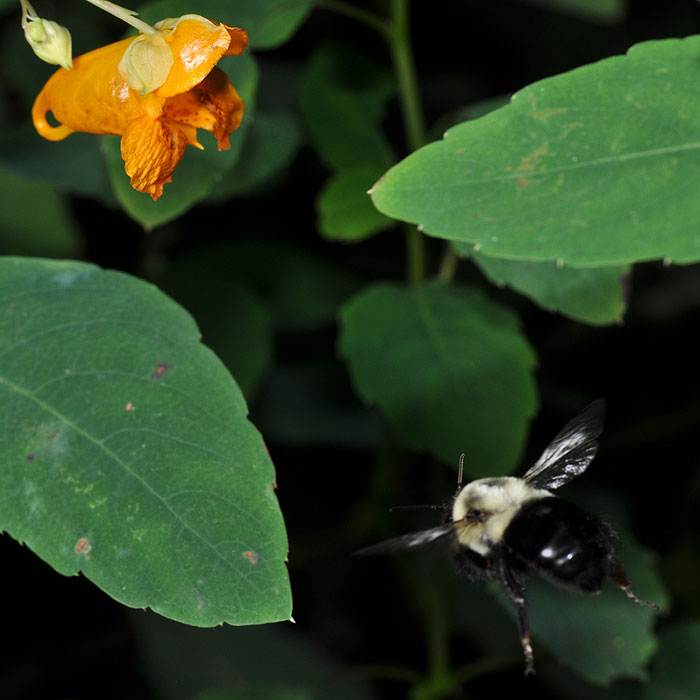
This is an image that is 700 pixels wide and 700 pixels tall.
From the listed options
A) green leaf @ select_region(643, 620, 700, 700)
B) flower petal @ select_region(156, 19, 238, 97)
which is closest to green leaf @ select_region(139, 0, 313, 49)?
flower petal @ select_region(156, 19, 238, 97)

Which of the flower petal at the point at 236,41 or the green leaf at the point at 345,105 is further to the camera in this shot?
the green leaf at the point at 345,105

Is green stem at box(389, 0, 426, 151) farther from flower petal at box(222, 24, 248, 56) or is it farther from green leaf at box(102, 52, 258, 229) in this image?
flower petal at box(222, 24, 248, 56)

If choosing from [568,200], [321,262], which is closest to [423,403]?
[568,200]

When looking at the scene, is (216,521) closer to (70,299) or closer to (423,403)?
(70,299)

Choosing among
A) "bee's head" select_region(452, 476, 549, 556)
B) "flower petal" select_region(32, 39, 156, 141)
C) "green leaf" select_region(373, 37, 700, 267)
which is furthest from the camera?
"bee's head" select_region(452, 476, 549, 556)

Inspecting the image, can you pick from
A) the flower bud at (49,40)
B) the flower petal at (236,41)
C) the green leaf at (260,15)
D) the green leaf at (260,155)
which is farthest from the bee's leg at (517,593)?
the green leaf at (260,155)

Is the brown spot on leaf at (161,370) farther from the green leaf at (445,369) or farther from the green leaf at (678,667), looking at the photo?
the green leaf at (678,667)
